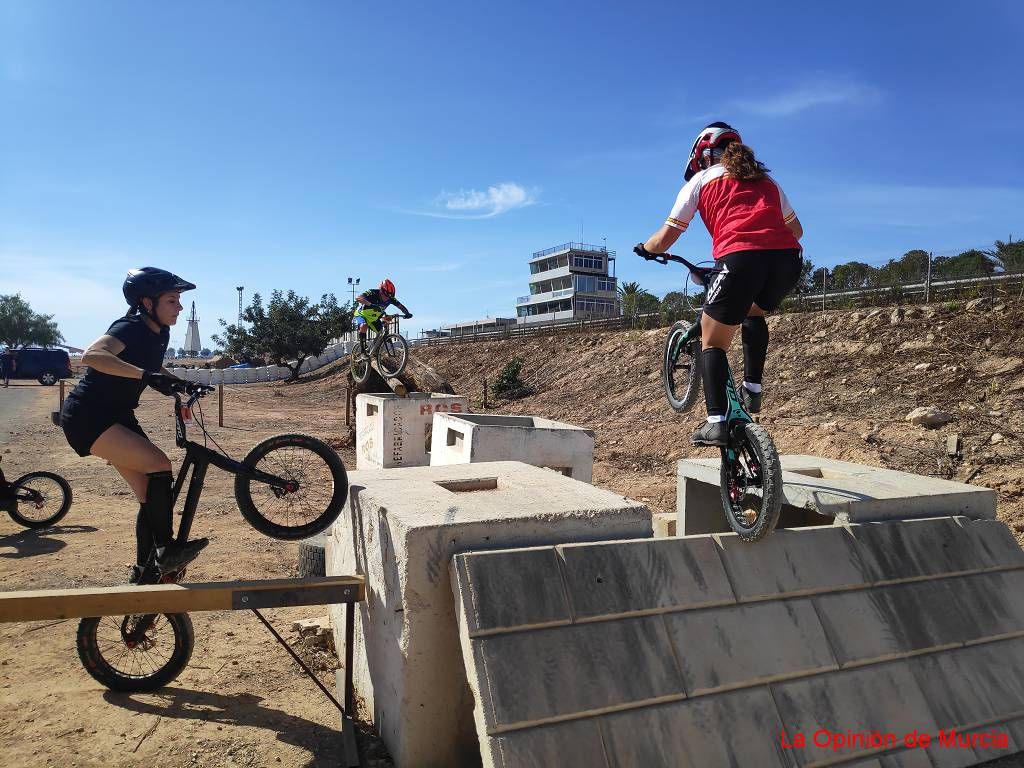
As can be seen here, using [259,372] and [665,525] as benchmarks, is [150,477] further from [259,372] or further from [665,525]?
[259,372]

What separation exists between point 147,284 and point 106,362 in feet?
1.85

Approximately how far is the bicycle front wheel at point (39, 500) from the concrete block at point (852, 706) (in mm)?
7811

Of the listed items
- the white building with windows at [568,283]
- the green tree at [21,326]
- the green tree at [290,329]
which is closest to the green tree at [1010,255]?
the green tree at [290,329]

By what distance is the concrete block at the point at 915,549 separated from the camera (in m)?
3.48

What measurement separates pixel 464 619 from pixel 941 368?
12133 millimetres

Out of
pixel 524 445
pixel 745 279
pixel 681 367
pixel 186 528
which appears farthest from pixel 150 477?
pixel 524 445

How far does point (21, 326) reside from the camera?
7075cm

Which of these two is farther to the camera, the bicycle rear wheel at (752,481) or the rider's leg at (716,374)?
the rider's leg at (716,374)

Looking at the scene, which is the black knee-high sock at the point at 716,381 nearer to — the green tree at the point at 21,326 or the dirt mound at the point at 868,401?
the dirt mound at the point at 868,401

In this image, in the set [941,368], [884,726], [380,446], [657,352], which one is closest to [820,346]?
[941,368]

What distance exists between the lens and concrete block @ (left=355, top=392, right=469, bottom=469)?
11.4 metres

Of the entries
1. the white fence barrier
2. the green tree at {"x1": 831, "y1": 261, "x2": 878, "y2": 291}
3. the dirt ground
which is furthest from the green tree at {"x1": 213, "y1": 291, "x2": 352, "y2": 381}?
the green tree at {"x1": 831, "y1": 261, "x2": 878, "y2": 291}

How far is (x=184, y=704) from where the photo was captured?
3.71 meters

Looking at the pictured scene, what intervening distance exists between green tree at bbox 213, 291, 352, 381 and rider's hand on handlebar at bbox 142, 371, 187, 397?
43.6 metres
